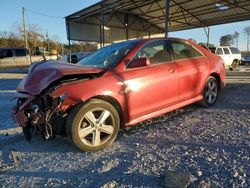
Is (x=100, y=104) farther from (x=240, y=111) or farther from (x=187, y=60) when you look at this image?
(x=240, y=111)

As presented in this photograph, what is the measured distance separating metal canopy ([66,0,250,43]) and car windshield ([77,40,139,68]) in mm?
12412

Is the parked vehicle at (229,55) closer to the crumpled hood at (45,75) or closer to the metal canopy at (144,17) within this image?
the metal canopy at (144,17)

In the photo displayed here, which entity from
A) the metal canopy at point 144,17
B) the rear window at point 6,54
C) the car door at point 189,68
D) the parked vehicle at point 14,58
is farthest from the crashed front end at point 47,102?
the rear window at point 6,54

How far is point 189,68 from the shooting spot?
4.65 metres

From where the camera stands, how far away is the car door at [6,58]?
68.8 ft

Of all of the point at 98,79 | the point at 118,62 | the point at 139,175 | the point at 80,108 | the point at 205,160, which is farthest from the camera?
the point at 118,62

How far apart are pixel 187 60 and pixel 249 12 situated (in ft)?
60.1

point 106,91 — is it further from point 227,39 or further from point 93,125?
point 227,39

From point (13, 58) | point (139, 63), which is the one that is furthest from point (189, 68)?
point (13, 58)

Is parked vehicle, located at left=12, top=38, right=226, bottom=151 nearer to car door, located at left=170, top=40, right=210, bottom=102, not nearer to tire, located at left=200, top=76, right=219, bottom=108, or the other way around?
car door, located at left=170, top=40, right=210, bottom=102

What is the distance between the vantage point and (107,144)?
11.3 feet

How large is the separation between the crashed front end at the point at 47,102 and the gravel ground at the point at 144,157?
391 mm

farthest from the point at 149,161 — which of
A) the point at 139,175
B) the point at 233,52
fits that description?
the point at 233,52

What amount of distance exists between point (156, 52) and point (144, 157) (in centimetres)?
203
